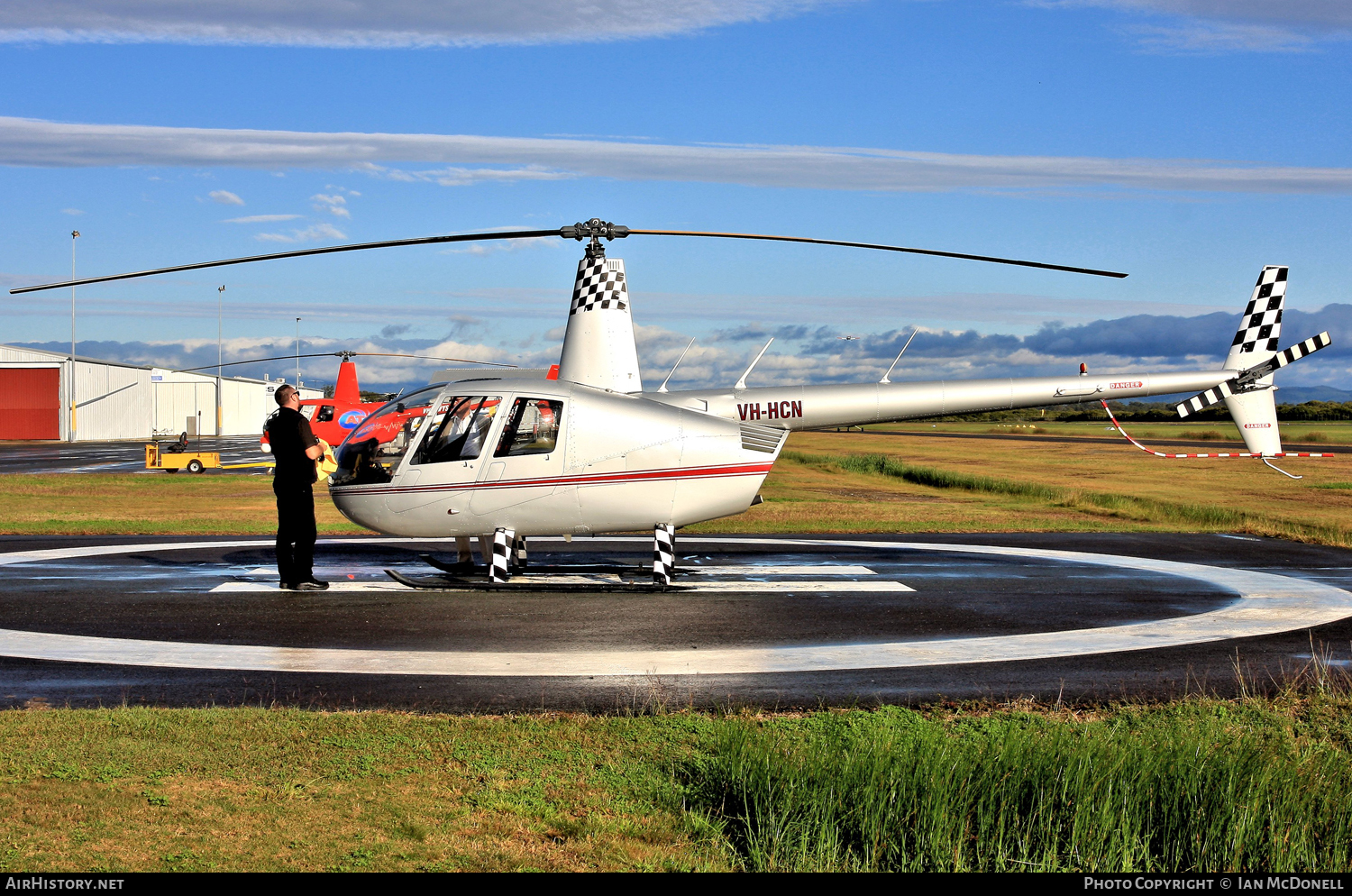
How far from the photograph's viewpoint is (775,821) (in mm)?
5105

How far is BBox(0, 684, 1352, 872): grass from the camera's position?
4.95 m

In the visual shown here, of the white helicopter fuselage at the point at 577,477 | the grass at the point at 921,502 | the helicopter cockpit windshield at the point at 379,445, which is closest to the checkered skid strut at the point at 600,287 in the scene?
the white helicopter fuselage at the point at 577,477

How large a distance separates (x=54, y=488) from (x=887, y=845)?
35182 millimetres

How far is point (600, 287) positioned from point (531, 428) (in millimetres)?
2219

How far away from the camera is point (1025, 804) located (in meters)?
5.37

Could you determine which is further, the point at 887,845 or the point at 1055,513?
the point at 1055,513

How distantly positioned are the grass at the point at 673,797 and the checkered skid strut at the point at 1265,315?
1063 centimetres

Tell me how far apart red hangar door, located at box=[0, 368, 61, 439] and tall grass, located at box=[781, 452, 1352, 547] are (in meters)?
73.6

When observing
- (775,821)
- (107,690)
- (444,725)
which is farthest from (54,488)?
(775,821)

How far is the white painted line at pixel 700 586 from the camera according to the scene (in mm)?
13805

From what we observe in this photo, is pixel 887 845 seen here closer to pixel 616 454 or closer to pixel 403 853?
pixel 403 853

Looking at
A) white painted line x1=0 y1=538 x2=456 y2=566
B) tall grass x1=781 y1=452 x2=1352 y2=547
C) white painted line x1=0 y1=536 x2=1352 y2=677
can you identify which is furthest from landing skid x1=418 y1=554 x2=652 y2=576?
tall grass x1=781 y1=452 x2=1352 y2=547

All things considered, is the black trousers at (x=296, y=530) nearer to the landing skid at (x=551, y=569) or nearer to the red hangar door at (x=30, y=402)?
the landing skid at (x=551, y=569)

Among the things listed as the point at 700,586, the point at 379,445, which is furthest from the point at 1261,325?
the point at 379,445
